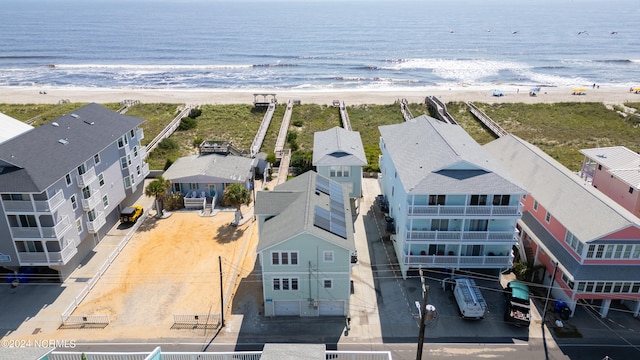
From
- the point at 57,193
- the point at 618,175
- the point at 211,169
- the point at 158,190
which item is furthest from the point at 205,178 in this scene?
the point at 618,175

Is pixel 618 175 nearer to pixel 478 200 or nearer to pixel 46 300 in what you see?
pixel 478 200

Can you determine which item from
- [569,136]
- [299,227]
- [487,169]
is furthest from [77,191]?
[569,136]

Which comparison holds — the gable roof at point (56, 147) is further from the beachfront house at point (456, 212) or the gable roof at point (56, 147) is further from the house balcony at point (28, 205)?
the beachfront house at point (456, 212)

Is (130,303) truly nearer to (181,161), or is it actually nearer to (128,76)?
(181,161)

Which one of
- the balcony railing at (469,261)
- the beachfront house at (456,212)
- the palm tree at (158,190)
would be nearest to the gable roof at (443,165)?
the beachfront house at (456,212)

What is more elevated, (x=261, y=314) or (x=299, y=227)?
(x=299, y=227)

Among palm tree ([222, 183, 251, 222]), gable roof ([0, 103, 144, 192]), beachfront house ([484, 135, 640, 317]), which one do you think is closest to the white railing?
gable roof ([0, 103, 144, 192])

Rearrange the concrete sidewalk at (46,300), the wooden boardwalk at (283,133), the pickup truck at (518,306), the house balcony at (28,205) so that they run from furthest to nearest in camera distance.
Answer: the wooden boardwalk at (283,133), the house balcony at (28,205), the concrete sidewalk at (46,300), the pickup truck at (518,306)
